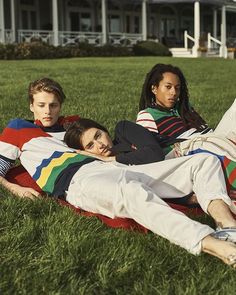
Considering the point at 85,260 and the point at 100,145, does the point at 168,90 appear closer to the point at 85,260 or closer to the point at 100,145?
the point at 100,145

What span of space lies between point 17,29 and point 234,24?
72.0 feet

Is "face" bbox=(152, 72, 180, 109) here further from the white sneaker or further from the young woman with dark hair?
the white sneaker

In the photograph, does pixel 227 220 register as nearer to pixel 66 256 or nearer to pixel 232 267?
pixel 232 267

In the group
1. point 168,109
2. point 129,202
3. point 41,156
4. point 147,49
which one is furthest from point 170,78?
point 147,49

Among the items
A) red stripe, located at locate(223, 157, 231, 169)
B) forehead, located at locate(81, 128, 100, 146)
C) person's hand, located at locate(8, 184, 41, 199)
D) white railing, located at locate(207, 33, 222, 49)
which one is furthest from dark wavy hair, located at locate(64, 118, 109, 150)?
white railing, located at locate(207, 33, 222, 49)

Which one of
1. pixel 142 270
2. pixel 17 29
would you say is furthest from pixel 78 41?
pixel 142 270

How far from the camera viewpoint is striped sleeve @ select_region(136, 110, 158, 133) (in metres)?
4.62

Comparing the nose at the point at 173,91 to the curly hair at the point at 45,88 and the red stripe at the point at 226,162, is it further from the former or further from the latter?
the red stripe at the point at 226,162

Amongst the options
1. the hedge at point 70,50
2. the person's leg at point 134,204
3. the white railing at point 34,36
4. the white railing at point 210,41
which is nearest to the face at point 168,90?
the person's leg at point 134,204

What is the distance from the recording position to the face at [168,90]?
480cm

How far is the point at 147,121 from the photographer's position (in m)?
4.65

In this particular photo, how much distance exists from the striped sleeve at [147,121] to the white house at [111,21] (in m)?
23.1

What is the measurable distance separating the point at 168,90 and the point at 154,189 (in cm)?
156

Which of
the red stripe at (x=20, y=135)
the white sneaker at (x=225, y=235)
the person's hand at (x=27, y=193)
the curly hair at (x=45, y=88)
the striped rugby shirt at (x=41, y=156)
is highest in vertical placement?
the curly hair at (x=45, y=88)
